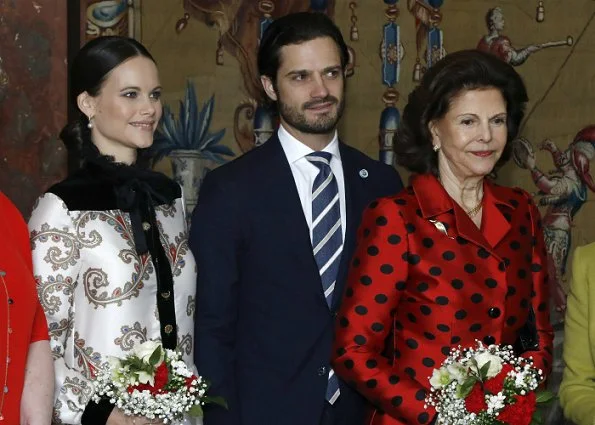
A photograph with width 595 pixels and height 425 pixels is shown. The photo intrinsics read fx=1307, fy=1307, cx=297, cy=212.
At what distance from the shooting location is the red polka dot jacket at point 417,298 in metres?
3.86

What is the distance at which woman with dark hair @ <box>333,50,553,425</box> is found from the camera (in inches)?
152

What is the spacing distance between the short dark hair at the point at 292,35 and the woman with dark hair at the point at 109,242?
1.65ft

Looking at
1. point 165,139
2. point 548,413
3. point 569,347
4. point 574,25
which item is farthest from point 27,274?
point 574,25

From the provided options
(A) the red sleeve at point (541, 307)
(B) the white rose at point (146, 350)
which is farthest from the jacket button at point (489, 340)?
(B) the white rose at point (146, 350)

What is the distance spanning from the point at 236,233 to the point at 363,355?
2.09ft

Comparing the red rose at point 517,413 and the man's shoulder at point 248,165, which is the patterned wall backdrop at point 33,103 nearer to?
the man's shoulder at point 248,165

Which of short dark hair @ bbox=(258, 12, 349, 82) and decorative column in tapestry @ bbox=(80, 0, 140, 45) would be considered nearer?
short dark hair @ bbox=(258, 12, 349, 82)

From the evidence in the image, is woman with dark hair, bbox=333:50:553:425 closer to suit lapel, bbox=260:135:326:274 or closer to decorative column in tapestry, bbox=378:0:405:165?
suit lapel, bbox=260:135:326:274

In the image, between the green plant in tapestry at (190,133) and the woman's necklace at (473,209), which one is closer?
the woman's necklace at (473,209)

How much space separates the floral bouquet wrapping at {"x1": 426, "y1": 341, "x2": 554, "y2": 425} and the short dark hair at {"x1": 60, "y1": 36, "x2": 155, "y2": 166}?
1.34m

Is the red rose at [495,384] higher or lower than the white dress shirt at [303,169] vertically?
lower

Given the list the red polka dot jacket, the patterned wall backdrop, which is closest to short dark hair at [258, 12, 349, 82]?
the red polka dot jacket

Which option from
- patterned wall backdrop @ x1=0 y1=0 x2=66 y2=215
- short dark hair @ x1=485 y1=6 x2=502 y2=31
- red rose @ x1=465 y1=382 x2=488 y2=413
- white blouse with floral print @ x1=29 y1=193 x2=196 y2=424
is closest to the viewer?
red rose @ x1=465 y1=382 x2=488 y2=413

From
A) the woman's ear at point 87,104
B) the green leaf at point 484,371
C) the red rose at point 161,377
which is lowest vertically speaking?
the red rose at point 161,377
